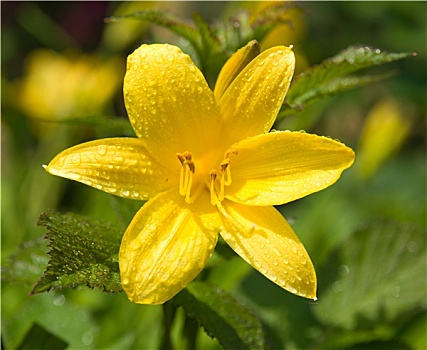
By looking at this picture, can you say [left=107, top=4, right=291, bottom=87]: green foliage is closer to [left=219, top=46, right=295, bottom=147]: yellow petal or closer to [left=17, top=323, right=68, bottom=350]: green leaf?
[left=219, top=46, right=295, bottom=147]: yellow petal

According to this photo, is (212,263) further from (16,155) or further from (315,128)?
(315,128)

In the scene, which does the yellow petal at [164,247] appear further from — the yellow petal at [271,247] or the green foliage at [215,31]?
the green foliage at [215,31]

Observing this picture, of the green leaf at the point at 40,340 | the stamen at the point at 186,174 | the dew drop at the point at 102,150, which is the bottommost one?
the green leaf at the point at 40,340

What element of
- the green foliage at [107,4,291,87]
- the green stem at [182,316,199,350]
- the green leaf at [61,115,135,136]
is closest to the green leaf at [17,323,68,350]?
the green stem at [182,316,199,350]

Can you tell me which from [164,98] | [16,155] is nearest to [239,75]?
[164,98]

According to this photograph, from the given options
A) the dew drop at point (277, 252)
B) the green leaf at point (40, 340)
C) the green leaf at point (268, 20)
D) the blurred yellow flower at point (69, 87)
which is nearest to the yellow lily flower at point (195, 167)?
the dew drop at point (277, 252)

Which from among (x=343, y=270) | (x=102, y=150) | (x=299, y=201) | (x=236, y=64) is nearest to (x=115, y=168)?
(x=102, y=150)
